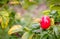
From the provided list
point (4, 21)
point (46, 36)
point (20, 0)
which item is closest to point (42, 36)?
point (46, 36)

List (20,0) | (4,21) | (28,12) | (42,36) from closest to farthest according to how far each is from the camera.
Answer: (42,36) → (4,21) → (20,0) → (28,12)

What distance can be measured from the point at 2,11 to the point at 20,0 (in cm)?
43

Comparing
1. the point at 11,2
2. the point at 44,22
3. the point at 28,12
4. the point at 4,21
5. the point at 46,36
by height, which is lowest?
the point at 46,36

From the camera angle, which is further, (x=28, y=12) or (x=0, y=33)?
(x=28, y=12)

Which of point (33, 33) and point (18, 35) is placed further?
point (18, 35)

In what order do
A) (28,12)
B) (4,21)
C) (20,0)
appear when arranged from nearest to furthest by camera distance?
(4,21) → (20,0) → (28,12)

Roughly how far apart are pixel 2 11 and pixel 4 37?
1.07 ft

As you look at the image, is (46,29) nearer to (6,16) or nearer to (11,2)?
(6,16)

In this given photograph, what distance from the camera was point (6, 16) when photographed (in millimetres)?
1950

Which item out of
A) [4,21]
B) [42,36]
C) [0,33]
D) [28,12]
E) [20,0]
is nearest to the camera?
[42,36]

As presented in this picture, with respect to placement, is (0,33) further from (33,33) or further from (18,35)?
(33,33)

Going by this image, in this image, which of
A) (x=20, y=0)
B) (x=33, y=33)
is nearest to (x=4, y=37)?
Answer: (x=20, y=0)

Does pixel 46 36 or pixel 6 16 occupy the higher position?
pixel 6 16

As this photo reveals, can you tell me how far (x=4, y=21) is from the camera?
1.93m
